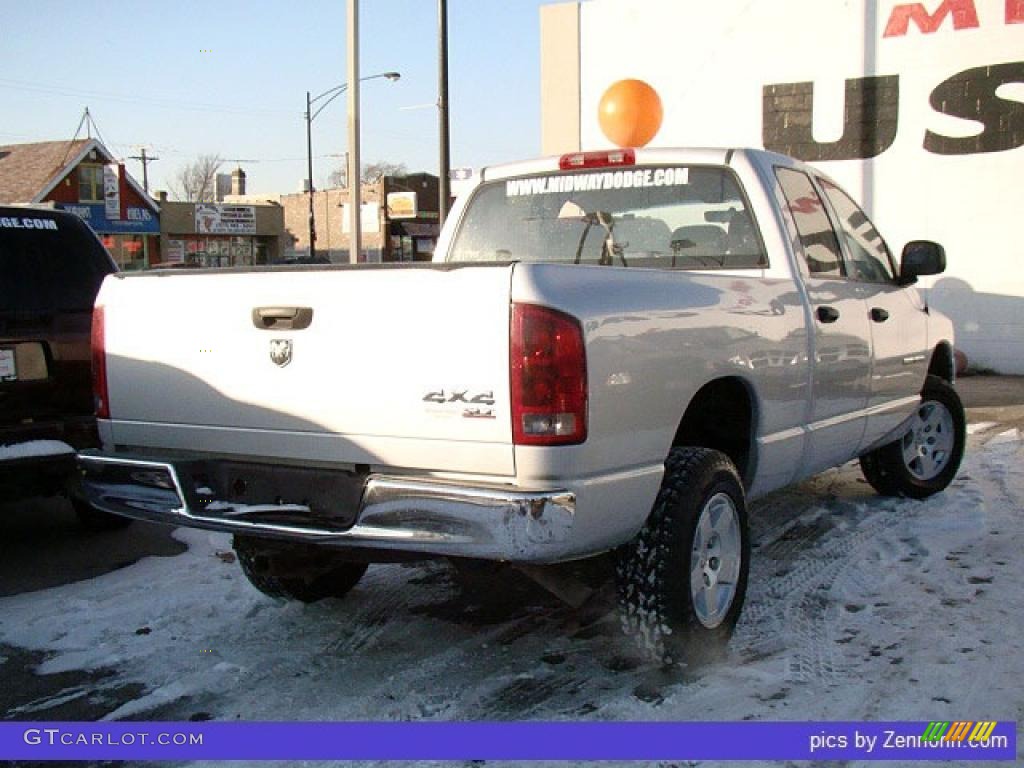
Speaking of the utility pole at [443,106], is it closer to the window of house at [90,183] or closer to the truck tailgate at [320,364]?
the truck tailgate at [320,364]

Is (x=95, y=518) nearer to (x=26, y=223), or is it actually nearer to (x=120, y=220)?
(x=26, y=223)

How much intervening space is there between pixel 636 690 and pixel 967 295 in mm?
11495

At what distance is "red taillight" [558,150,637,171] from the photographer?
188 inches

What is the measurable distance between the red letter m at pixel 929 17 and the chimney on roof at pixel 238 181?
6223 cm

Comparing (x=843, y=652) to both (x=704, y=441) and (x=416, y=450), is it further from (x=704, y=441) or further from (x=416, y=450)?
(x=416, y=450)

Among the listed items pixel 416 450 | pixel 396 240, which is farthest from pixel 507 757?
pixel 396 240

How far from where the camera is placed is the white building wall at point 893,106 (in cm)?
1301

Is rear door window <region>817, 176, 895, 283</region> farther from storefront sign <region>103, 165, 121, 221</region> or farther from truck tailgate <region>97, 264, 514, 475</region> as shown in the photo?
storefront sign <region>103, 165, 121, 221</region>

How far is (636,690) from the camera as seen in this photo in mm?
3535

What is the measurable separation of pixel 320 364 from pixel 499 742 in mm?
1336

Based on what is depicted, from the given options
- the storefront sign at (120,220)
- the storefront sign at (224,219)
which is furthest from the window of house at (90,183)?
the storefront sign at (224,219)

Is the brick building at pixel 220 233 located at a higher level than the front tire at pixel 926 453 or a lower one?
higher

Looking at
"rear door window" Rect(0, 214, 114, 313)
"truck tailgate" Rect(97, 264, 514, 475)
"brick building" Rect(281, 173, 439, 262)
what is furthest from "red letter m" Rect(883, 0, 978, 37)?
"brick building" Rect(281, 173, 439, 262)

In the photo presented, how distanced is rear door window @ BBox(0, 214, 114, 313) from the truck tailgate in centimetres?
186
